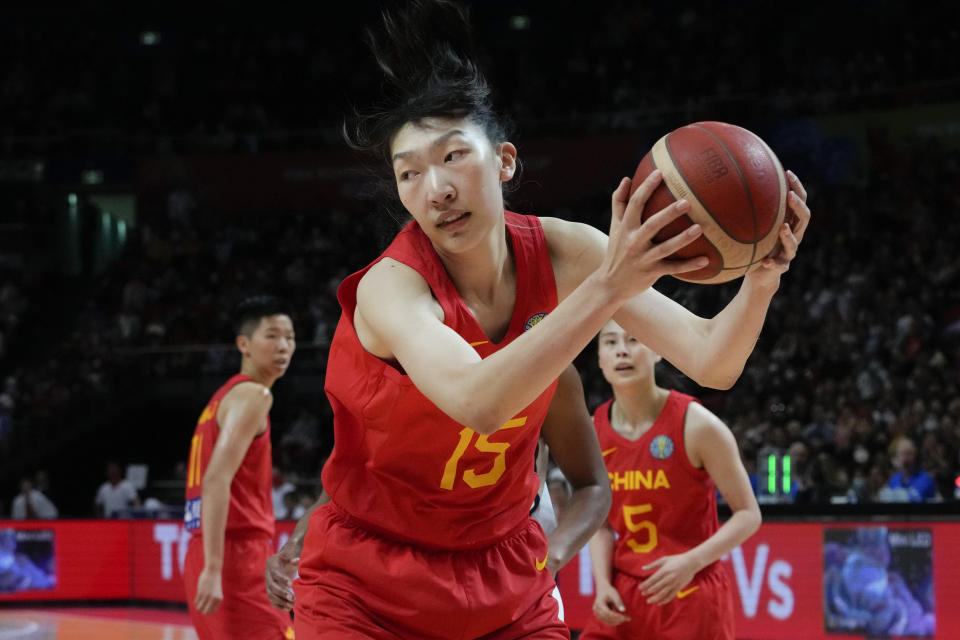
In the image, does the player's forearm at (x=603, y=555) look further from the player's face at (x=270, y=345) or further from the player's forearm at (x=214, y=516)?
the player's face at (x=270, y=345)

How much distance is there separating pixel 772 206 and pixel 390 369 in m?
0.84

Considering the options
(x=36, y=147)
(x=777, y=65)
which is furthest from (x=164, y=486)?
(x=777, y=65)

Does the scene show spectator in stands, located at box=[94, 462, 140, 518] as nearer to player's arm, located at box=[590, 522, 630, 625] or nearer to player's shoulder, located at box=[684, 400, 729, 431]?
player's arm, located at box=[590, 522, 630, 625]

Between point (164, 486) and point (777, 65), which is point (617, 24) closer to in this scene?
point (777, 65)

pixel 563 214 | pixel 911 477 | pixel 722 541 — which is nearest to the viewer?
pixel 722 541

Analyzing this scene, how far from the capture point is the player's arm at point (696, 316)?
2188mm

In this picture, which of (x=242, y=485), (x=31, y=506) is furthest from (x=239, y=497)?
(x=31, y=506)

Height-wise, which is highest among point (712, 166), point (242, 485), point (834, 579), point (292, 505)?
point (712, 166)

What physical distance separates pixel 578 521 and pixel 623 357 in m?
1.74

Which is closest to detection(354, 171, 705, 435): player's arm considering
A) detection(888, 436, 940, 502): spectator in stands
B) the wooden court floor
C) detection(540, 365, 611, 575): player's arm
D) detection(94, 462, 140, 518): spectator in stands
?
detection(540, 365, 611, 575): player's arm

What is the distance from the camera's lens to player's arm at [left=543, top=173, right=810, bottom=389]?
219 centimetres

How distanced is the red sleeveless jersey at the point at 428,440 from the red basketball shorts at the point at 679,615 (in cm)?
203

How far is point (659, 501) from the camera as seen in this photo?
4.60m

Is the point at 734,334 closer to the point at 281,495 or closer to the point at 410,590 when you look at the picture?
the point at 410,590
